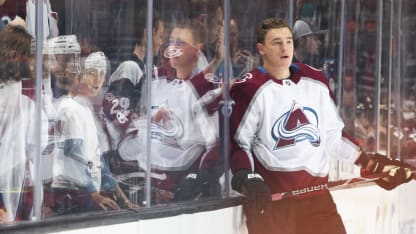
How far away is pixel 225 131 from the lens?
3.53m

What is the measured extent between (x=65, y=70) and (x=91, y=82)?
0.44 feet

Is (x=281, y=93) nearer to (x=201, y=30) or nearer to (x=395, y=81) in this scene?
(x=201, y=30)

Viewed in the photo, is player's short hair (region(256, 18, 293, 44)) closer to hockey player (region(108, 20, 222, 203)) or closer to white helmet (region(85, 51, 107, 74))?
hockey player (region(108, 20, 222, 203))

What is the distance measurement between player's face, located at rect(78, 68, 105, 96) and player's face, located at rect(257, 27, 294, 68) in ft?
3.01

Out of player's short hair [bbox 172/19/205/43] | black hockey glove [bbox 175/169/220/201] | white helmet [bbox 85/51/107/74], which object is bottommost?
black hockey glove [bbox 175/169/220/201]

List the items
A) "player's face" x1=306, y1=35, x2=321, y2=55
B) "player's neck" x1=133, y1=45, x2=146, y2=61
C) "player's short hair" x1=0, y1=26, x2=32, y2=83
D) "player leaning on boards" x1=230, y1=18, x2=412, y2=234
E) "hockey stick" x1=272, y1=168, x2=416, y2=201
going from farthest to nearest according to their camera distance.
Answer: "player's face" x1=306, y1=35, x2=321, y2=55, "hockey stick" x1=272, y1=168, x2=416, y2=201, "player leaning on boards" x1=230, y1=18, x2=412, y2=234, "player's neck" x1=133, y1=45, x2=146, y2=61, "player's short hair" x1=0, y1=26, x2=32, y2=83

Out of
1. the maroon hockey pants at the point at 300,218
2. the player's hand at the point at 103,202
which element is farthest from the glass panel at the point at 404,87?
the player's hand at the point at 103,202

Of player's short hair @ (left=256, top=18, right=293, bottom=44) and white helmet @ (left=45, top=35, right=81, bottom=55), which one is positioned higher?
player's short hair @ (left=256, top=18, right=293, bottom=44)

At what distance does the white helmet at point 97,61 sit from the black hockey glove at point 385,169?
1.69 meters

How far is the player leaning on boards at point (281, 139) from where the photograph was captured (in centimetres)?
348

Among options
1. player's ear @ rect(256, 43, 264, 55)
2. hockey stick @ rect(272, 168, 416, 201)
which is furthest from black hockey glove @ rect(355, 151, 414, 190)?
player's ear @ rect(256, 43, 264, 55)

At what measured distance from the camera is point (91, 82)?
296 cm

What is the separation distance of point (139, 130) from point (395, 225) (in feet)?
7.01

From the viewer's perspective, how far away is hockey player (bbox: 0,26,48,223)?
2.72 m
